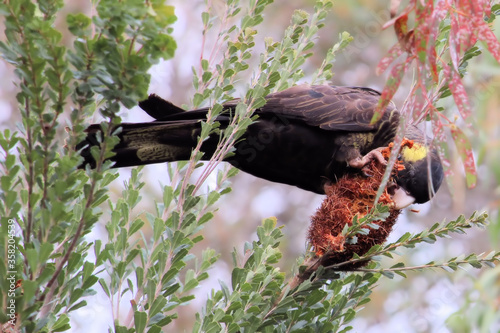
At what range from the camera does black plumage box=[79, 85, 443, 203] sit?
347 cm

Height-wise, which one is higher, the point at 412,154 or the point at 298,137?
the point at 298,137

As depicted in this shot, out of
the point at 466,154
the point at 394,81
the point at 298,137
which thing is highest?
the point at 298,137

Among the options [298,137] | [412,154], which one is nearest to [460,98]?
[412,154]

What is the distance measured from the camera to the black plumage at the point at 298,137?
3467 millimetres

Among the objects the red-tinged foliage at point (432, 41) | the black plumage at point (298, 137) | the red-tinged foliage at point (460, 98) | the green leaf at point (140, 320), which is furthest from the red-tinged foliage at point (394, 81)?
the black plumage at point (298, 137)

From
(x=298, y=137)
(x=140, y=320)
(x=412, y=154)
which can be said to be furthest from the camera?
(x=298, y=137)

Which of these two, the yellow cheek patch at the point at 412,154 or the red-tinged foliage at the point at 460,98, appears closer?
the red-tinged foliage at the point at 460,98

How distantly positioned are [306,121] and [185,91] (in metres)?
5.60

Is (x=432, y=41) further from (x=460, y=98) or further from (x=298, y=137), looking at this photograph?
(x=298, y=137)

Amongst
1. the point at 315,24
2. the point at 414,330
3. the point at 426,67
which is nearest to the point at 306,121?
the point at 315,24

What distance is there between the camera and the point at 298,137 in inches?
147

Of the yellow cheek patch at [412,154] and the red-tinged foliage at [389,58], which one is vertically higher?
the yellow cheek patch at [412,154]

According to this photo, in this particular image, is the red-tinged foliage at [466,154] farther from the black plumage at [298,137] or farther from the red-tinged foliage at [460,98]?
the black plumage at [298,137]

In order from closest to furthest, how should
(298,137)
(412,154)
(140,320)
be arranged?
(140,320)
(412,154)
(298,137)
